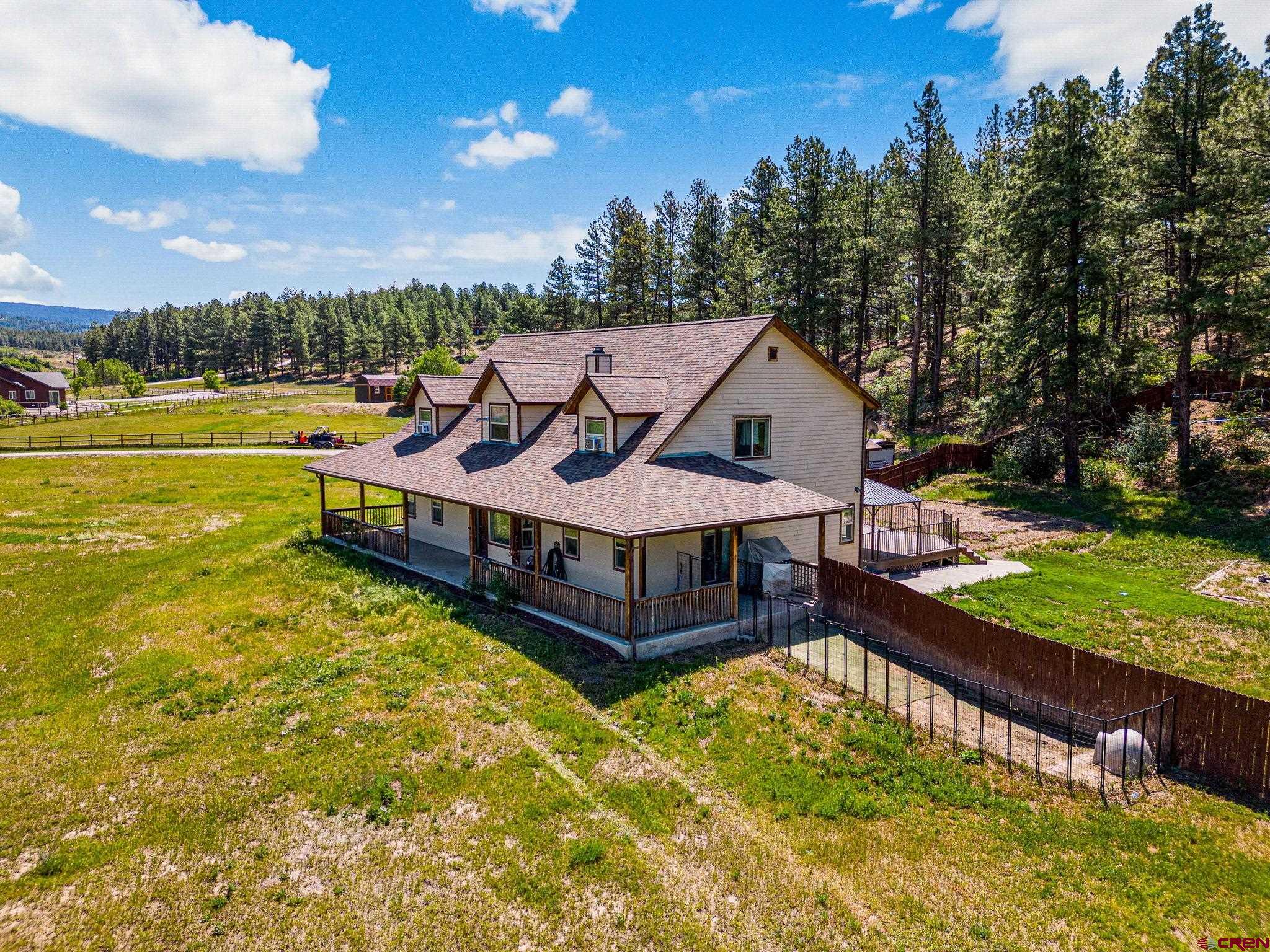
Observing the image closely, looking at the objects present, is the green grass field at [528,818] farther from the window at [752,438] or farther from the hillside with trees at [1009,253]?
the hillside with trees at [1009,253]

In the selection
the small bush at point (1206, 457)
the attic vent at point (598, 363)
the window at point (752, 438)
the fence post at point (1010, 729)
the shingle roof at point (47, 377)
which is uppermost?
the shingle roof at point (47, 377)

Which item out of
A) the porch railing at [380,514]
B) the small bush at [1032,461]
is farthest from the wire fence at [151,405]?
the small bush at [1032,461]

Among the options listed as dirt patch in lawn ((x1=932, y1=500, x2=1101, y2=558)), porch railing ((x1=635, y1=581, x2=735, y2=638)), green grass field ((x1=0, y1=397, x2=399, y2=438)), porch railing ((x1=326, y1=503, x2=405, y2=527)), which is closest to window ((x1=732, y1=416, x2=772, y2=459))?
porch railing ((x1=635, y1=581, x2=735, y2=638))

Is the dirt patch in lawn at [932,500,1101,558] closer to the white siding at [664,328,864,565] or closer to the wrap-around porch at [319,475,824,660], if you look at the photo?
the white siding at [664,328,864,565]

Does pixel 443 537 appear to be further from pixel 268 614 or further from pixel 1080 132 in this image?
pixel 1080 132

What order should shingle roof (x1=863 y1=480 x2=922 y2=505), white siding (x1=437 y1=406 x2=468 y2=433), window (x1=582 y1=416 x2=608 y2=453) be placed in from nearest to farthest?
window (x1=582 y1=416 x2=608 y2=453) < shingle roof (x1=863 y1=480 x2=922 y2=505) < white siding (x1=437 y1=406 x2=468 y2=433)
